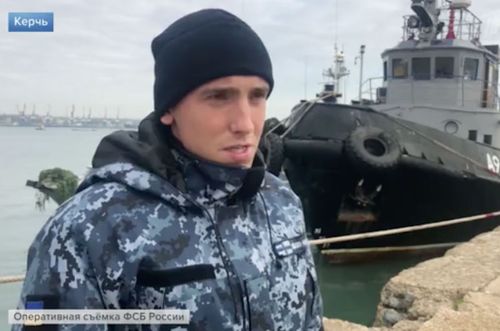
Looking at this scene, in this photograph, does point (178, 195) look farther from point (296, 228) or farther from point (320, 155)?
point (320, 155)

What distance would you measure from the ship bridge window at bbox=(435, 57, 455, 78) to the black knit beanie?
32.3 feet

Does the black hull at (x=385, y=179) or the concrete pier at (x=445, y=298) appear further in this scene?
the black hull at (x=385, y=179)

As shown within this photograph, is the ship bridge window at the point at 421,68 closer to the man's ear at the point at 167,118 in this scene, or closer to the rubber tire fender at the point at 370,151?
the rubber tire fender at the point at 370,151

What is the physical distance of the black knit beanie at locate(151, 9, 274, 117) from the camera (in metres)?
1.25

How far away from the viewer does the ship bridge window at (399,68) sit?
10.7 meters

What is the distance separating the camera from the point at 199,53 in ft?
4.09

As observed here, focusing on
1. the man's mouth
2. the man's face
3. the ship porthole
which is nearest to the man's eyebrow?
the man's face

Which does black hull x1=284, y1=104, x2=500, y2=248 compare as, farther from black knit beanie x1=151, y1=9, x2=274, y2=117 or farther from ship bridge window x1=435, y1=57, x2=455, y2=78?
black knit beanie x1=151, y1=9, x2=274, y2=117

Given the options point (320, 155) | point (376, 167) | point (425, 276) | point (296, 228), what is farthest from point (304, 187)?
point (296, 228)

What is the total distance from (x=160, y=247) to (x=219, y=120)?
30cm

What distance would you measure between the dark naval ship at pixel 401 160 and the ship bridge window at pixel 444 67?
0.7 inches

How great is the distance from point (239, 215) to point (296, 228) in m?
0.22

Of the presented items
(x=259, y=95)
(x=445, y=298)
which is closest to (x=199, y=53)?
(x=259, y=95)

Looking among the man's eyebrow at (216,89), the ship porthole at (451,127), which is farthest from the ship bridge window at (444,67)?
the man's eyebrow at (216,89)
